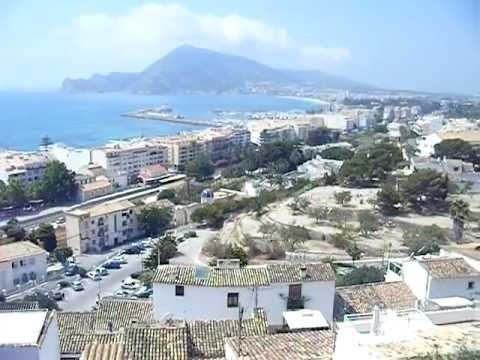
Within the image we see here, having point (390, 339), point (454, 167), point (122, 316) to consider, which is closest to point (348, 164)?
point (454, 167)

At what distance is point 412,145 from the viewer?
93.6 ft

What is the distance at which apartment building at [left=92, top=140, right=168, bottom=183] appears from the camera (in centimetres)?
2941

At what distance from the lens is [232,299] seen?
6.68 m

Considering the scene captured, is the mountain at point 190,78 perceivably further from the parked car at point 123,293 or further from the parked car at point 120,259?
the parked car at point 123,293

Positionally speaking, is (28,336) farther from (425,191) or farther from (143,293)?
(425,191)

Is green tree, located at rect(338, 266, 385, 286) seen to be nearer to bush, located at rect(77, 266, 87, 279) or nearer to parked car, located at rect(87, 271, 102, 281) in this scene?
parked car, located at rect(87, 271, 102, 281)

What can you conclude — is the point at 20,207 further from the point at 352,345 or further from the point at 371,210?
the point at 352,345

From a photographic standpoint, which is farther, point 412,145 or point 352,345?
point 412,145

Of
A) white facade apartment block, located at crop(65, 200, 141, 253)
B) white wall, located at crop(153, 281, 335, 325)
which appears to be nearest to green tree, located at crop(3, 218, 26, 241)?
white facade apartment block, located at crop(65, 200, 141, 253)

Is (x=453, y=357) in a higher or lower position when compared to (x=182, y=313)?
higher

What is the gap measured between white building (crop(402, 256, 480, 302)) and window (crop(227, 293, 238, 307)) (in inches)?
95.4

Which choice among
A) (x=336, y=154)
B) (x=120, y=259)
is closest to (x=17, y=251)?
(x=120, y=259)

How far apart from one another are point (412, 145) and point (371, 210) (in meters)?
12.9

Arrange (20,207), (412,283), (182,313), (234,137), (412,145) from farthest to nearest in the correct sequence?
1. (234,137)
2. (412,145)
3. (20,207)
4. (412,283)
5. (182,313)
